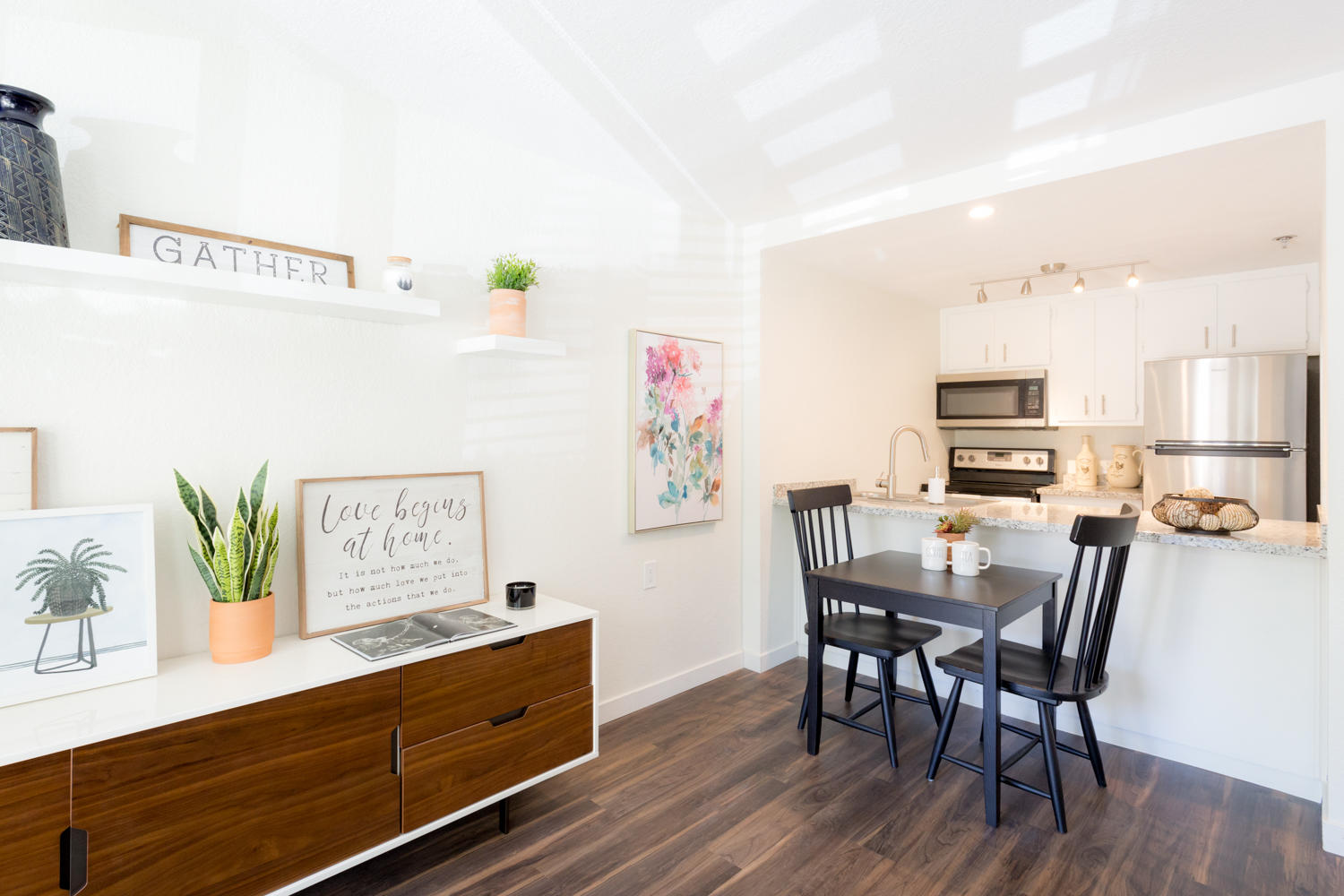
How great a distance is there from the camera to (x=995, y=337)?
4.93m

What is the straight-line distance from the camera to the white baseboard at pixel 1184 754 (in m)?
2.31

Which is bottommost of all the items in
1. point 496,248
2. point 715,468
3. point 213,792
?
point 213,792

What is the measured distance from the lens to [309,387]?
6.63ft

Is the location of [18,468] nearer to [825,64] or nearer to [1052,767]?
[825,64]

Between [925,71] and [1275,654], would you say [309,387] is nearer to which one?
[925,71]

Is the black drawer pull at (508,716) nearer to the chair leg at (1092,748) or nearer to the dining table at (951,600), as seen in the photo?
the dining table at (951,600)

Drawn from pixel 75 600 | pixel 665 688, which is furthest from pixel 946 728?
pixel 75 600

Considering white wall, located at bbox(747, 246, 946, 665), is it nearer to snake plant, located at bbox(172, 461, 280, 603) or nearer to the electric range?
the electric range

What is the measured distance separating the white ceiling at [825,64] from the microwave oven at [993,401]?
7.98 feet

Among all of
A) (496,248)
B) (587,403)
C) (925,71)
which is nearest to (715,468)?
(587,403)

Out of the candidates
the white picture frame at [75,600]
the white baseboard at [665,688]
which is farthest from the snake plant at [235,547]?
the white baseboard at [665,688]

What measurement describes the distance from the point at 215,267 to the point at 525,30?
3.57ft

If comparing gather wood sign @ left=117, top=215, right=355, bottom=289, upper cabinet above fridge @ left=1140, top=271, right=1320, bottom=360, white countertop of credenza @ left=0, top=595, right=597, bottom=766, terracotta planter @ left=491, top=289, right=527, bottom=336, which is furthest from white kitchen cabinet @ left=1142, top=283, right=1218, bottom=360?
gather wood sign @ left=117, top=215, right=355, bottom=289

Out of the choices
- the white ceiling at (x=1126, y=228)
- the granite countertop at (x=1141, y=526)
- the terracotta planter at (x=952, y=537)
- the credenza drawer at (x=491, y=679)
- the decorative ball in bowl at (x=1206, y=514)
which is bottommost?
the credenza drawer at (x=491, y=679)
